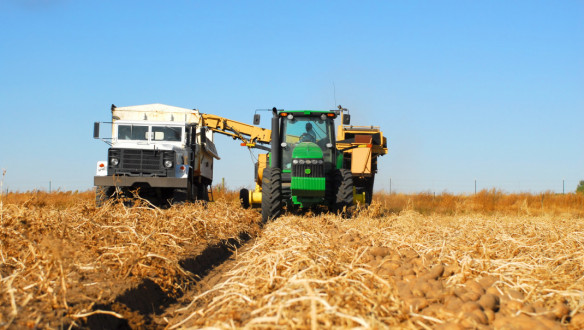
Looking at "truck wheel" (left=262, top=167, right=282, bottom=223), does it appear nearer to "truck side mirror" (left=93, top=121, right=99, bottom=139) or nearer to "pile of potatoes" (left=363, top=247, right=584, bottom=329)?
"truck side mirror" (left=93, top=121, right=99, bottom=139)

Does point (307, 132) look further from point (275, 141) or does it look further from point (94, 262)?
point (94, 262)

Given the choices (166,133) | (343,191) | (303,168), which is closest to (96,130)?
(166,133)

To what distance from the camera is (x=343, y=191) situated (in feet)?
43.4

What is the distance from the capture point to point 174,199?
51.4ft

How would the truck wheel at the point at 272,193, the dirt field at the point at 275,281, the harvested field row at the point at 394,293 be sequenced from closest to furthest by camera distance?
the harvested field row at the point at 394,293 → the dirt field at the point at 275,281 → the truck wheel at the point at 272,193

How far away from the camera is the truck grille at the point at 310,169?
12.8 m

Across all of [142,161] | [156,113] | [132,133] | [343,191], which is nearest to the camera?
[343,191]

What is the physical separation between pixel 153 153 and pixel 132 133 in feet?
4.16

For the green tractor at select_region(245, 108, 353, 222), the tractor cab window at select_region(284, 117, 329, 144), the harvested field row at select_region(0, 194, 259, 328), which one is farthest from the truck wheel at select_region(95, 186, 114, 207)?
the harvested field row at select_region(0, 194, 259, 328)

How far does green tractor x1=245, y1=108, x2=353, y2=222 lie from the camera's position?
12836mm

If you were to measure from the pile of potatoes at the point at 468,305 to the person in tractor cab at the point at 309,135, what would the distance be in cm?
914

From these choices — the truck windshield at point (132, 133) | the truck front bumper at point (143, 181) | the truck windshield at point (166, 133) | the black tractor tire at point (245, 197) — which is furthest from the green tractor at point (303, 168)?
the truck windshield at point (132, 133)

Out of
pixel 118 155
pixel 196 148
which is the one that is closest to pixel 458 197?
pixel 196 148

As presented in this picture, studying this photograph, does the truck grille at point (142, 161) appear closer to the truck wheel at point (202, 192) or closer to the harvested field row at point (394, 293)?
the truck wheel at point (202, 192)
